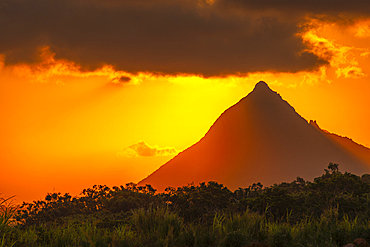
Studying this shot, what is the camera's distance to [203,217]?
23.3 m

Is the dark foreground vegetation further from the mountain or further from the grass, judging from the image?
the mountain

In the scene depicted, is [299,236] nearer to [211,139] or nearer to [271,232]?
[271,232]

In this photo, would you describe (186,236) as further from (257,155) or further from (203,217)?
(257,155)

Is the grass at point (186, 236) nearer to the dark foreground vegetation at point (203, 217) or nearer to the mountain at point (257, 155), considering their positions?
the dark foreground vegetation at point (203, 217)

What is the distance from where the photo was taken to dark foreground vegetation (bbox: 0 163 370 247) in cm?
1516

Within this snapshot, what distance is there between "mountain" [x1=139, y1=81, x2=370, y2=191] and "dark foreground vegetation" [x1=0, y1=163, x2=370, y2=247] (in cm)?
14265

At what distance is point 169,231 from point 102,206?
18721 millimetres

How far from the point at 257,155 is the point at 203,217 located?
544ft

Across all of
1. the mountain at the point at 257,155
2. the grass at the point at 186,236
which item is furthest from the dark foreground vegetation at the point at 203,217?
the mountain at the point at 257,155

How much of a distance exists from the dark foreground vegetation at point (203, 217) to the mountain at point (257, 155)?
143 metres

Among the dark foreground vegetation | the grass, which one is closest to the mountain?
the dark foreground vegetation

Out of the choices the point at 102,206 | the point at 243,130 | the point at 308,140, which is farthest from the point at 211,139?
the point at 102,206

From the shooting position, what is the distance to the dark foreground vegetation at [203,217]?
1516 centimetres

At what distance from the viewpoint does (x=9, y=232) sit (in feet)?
49.4
